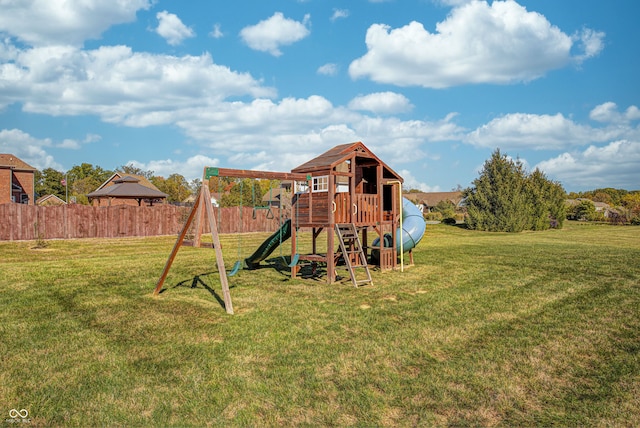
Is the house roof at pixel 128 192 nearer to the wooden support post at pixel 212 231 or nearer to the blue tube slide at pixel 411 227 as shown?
the blue tube slide at pixel 411 227

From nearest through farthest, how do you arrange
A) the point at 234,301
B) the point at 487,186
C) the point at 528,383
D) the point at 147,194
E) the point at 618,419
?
1. the point at 618,419
2. the point at 528,383
3. the point at 234,301
4. the point at 147,194
5. the point at 487,186

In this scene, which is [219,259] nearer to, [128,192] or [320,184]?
[320,184]

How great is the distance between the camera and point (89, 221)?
27.4m

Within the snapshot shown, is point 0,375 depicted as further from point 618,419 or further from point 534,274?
point 534,274

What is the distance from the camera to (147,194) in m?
36.9

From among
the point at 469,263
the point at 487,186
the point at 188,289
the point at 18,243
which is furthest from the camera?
the point at 487,186

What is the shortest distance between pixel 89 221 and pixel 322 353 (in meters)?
25.7

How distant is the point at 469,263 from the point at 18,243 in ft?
73.9

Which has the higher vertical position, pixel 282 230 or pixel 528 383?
pixel 282 230

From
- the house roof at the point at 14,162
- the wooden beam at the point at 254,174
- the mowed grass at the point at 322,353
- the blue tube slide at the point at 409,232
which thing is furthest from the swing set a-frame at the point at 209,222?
the house roof at the point at 14,162

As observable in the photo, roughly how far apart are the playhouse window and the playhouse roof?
32cm

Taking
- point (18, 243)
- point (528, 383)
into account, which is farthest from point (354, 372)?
point (18, 243)

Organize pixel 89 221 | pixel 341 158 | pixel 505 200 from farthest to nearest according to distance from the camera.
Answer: pixel 505 200 → pixel 89 221 → pixel 341 158

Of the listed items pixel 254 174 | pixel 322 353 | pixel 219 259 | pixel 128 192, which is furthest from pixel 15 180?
pixel 322 353
